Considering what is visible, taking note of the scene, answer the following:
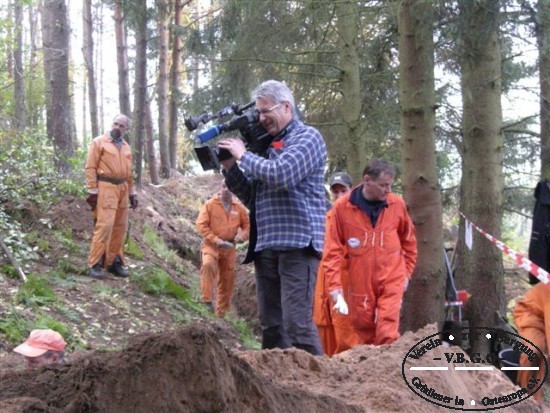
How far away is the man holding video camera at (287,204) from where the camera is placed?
177 inches

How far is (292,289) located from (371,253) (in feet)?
4.63

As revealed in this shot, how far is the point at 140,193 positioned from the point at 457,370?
12.0 meters

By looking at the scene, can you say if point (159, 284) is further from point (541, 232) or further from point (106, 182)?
point (541, 232)

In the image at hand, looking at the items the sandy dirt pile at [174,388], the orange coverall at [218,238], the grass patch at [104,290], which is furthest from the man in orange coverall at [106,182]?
the sandy dirt pile at [174,388]

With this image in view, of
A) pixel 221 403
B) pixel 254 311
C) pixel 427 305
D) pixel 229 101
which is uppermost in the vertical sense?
pixel 229 101

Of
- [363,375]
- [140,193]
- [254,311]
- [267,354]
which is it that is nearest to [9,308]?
[267,354]

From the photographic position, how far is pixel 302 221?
4633mm

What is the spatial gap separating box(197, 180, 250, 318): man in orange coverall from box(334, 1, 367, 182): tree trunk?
189 cm

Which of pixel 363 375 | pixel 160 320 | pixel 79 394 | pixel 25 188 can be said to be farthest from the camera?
Result: pixel 25 188

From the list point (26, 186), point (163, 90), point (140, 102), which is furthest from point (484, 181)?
point (163, 90)

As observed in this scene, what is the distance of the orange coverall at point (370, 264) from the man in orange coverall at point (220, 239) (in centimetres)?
417

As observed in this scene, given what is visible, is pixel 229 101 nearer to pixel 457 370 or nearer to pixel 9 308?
pixel 9 308

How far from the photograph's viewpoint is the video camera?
458 cm

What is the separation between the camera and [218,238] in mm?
10000
